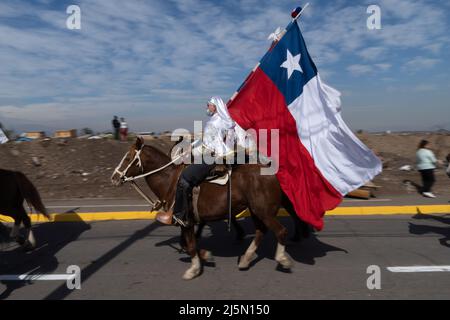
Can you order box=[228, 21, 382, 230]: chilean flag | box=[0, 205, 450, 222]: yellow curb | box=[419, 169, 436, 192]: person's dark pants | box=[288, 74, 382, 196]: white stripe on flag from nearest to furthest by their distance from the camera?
box=[228, 21, 382, 230]: chilean flag
box=[288, 74, 382, 196]: white stripe on flag
box=[0, 205, 450, 222]: yellow curb
box=[419, 169, 436, 192]: person's dark pants

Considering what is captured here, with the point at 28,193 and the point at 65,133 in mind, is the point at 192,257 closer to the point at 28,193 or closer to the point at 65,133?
the point at 28,193

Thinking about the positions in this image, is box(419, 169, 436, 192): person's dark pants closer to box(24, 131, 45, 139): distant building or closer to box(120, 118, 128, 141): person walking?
box(120, 118, 128, 141): person walking

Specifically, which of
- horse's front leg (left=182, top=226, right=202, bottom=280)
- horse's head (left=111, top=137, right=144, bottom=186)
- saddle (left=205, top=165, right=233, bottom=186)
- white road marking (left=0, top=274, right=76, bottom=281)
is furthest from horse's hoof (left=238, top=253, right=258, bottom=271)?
white road marking (left=0, top=274, right=76, bottom=281)

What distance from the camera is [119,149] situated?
1583cm

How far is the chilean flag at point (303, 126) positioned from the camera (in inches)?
212

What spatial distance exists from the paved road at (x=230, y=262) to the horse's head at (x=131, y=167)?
4.35ft

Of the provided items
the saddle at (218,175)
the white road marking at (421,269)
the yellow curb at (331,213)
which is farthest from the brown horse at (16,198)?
the white road marking at (421,269)

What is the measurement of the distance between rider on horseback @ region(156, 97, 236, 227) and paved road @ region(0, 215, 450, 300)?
2.81 ft

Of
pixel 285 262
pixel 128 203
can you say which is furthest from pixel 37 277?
pixel 128 203

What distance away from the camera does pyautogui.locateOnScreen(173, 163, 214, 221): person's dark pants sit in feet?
16.5

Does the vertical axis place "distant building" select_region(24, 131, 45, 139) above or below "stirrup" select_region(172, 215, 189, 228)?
above

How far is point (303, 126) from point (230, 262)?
2.50m

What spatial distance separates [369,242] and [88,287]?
4.77 meters

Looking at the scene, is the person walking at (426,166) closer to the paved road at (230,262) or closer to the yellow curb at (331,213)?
the yellow curb at (331,213)
